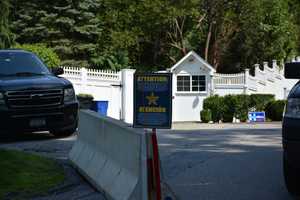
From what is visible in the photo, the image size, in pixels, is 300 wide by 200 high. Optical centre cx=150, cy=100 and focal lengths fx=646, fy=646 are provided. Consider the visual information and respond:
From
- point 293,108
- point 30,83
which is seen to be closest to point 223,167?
point 293,108

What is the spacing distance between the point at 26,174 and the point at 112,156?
5.36ft

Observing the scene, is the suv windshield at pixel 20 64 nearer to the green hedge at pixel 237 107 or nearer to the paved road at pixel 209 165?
the paved road at pixel 209 165

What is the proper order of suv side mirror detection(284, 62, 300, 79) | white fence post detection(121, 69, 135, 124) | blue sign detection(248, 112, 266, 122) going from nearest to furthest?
suv side mirror detection(284, 62, 300, 79) → white fence post detection(121, 69, 135, 124) → blue sign detection(248, 112, 266, 122)

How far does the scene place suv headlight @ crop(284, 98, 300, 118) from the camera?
643cm

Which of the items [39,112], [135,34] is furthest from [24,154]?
[135,34]

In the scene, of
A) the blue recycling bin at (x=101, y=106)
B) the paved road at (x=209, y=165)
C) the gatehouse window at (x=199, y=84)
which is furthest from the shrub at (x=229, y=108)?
the paved road at (x=209, y=165)

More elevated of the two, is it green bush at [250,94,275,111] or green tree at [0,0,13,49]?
green tree at [0,0,13,49]

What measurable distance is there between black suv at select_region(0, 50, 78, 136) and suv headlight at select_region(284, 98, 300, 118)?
23.0 ft

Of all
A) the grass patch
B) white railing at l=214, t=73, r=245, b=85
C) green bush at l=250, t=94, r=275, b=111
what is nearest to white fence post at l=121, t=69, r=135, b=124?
green bush at l=250, t=94, r=275, b=111

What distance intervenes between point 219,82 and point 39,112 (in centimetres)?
2512

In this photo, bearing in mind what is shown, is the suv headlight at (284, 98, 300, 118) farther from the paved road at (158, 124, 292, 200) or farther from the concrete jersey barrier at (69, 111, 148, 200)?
the concrete jersey barrier at (69, 111, 148, 200)

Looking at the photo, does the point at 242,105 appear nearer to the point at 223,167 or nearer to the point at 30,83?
the point at 30,83

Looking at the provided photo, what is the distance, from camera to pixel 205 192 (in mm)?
7605

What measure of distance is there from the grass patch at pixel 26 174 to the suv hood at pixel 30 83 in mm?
2522
